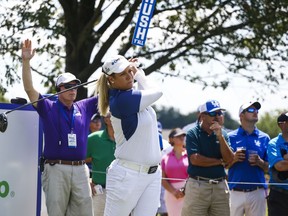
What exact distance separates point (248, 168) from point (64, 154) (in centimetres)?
256

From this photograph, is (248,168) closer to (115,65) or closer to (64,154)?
(64,154)

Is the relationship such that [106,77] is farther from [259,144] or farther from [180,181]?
[180,181]

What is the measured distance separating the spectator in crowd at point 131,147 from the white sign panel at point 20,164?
60.3 inches

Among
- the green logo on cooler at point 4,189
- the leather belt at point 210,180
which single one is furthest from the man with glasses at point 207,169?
the green logo on cooler at point 4,189

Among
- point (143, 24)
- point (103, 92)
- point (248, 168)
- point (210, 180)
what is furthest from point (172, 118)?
point (103, 92)

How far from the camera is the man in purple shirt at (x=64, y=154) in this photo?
1010 centimetres

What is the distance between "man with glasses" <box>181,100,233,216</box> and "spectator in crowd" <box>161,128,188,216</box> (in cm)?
235

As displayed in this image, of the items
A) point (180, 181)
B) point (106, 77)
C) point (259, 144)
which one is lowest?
point (180, 181)

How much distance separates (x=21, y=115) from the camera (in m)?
10.2

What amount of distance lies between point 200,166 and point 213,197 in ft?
1.35

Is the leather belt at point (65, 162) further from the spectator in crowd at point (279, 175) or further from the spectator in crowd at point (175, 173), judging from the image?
the spectator in crowd at point (175, 173)

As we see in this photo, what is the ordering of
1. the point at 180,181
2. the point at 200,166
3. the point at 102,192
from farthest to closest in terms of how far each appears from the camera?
the point at 180,181, the point at 102,192, the point at 200,166

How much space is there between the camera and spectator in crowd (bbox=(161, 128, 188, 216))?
13445 millimetres

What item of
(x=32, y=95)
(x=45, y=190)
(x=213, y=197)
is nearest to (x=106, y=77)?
(x=32, y=95)
